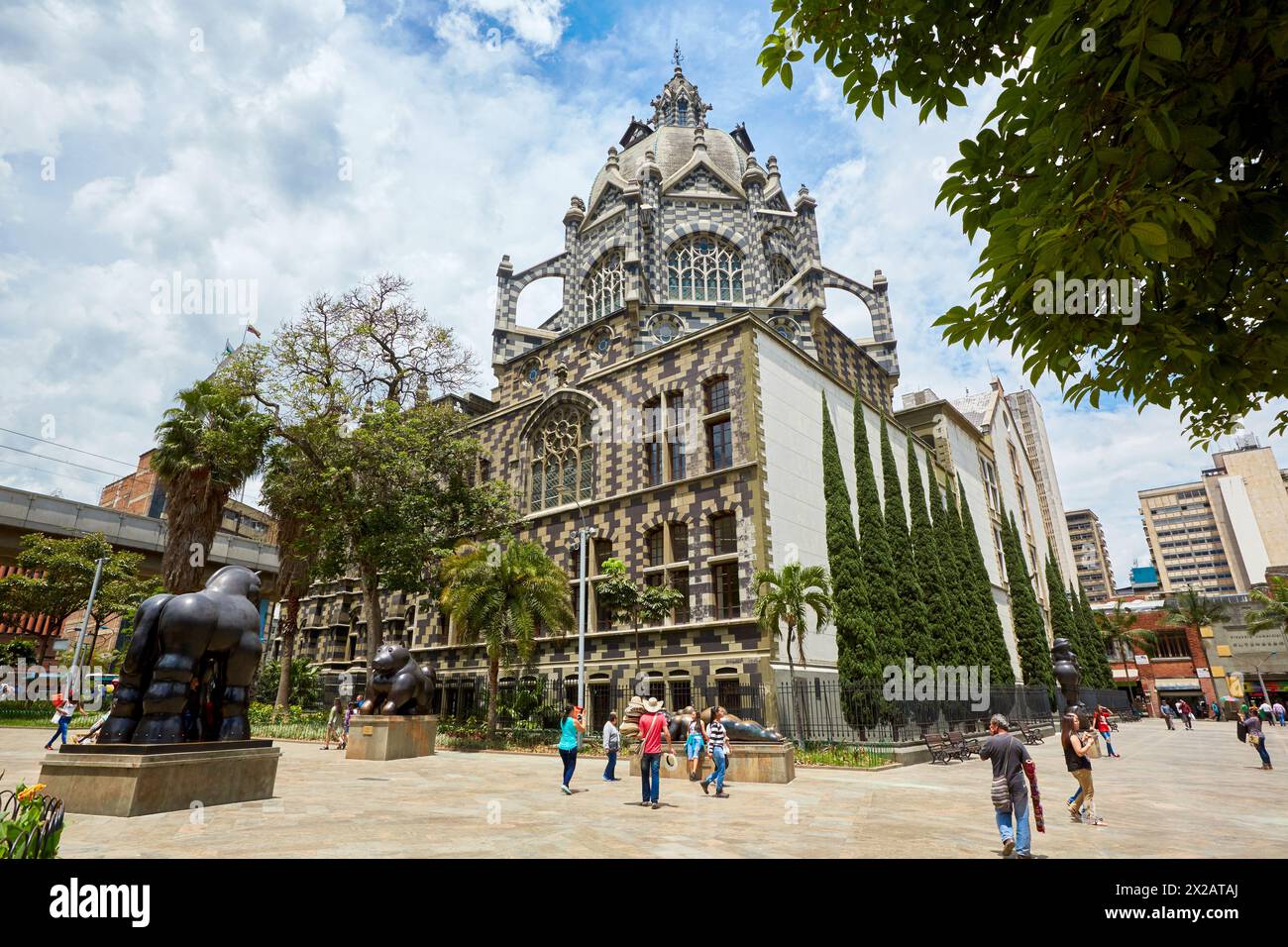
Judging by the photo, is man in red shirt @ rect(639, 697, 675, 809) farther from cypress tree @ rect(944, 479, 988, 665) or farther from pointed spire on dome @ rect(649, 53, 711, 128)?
pointed spire on dome @ rect(649, 53, 711, 128)

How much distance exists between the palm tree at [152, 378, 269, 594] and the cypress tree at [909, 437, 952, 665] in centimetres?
2870

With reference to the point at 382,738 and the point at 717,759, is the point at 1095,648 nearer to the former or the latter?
the point at 717,759

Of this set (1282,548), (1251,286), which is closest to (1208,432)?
(1251,286)

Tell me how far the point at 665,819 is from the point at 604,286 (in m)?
34.5

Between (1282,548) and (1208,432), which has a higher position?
(1282,548)

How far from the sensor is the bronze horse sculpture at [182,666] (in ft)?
30.1

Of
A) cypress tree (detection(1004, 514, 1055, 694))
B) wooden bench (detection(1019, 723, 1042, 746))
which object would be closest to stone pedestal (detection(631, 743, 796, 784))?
wooden bench (detection(1019, 723, 1042, 746))

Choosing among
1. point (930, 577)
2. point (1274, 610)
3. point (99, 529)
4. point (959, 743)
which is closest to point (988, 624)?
point (930, 577)

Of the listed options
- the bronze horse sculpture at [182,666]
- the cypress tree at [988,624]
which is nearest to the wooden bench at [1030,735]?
the cypress tree at [988,624]

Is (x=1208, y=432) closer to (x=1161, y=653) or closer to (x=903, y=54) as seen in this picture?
(x=903, y=54)

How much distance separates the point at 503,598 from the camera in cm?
2352

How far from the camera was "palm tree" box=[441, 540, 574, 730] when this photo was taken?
23.3 m

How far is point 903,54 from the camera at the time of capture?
4.63m
